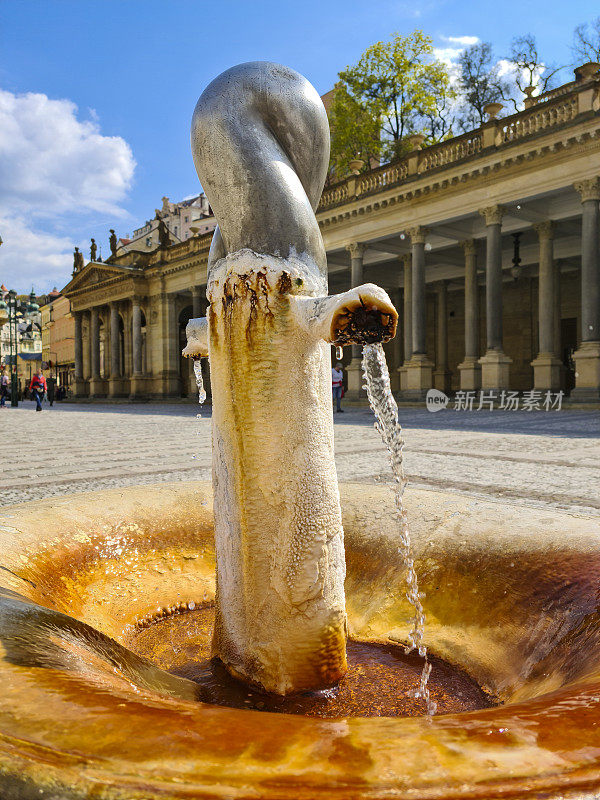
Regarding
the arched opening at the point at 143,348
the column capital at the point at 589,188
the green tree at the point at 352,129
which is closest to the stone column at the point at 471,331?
the column capital at the point at 589,188

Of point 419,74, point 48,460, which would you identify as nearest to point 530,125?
point 419,74

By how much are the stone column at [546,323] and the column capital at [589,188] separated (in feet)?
10.1

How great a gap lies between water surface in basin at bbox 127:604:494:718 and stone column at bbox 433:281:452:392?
25880mm

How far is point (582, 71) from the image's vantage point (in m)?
16.8

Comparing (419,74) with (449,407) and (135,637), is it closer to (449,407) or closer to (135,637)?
(449,407)

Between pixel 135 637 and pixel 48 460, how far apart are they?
573 centimetres

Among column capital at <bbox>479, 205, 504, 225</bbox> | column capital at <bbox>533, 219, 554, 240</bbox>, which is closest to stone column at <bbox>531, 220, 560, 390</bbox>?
column capital at <bbox>533, 219, 554, 240</bbox>

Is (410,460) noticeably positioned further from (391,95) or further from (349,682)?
(391,95)

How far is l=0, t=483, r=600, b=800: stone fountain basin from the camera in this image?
64cm

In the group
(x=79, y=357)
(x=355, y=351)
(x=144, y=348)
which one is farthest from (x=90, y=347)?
(x=355, y=351)

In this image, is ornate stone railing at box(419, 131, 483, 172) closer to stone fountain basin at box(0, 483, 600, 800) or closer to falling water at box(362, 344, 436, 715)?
stone fountain basin at box(0, 483, 600, 800)

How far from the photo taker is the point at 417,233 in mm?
21359

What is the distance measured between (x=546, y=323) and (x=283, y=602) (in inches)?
740

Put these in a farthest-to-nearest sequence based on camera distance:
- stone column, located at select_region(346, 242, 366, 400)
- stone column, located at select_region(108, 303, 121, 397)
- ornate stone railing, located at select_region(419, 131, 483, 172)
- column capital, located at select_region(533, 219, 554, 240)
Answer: stone column, located at select_region(108, 303, 121, 397) < stone column, located at select_region(346, 242, 366, 400) < column capital, located at select_region(533, 219, 554, 240) < ornate stone railing, located at select_region(419, 131, 483, 172)
